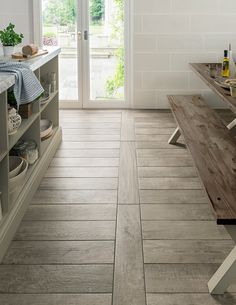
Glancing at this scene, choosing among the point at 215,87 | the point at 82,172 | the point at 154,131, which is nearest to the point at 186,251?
the point at 82,172

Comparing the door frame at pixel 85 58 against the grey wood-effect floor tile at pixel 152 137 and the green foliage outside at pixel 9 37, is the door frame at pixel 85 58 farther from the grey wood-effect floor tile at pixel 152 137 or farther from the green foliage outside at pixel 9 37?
the green foliage outside at pixel 9 37

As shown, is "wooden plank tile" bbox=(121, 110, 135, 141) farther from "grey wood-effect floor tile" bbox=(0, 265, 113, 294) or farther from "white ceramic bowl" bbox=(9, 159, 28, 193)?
"grey wood-effect floor tile" bbox=(0, 265, 113, 294)

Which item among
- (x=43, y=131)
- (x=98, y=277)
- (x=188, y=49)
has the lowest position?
(x=98, y=277)

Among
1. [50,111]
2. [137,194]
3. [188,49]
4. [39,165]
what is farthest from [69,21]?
[137,194]

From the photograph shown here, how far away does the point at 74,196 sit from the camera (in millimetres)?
3586

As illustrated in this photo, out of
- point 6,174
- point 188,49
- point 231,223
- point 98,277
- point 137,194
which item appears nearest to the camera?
point 231,223

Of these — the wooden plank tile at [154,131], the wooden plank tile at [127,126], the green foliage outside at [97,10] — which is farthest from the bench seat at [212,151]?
the green foliage outside at [97,10]

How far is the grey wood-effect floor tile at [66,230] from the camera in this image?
9.63ft

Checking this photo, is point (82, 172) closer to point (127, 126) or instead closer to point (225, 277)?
point (127, 126)

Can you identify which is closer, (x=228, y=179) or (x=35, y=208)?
(x=228, y=179)

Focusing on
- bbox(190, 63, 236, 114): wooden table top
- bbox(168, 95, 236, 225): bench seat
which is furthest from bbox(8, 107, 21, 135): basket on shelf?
bbox(190, 63, 236, 114): wooden table top

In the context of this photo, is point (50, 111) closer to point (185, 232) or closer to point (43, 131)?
point (43, 131)

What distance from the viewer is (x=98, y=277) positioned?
2484mm

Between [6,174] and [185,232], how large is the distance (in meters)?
1.07
